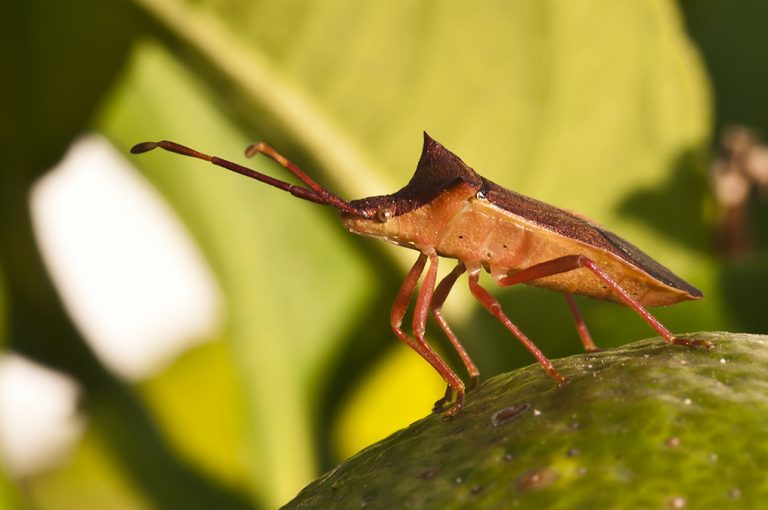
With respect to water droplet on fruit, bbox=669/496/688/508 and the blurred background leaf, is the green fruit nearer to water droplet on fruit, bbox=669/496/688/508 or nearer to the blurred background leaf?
water droplet on fruit, bbox=669/496/688/508

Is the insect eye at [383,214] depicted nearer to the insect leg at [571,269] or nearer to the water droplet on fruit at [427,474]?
the insect leg at [571,269]

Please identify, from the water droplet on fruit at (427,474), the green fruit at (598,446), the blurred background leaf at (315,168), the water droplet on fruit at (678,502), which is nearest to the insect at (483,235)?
the blurred background leaf at (315,168)

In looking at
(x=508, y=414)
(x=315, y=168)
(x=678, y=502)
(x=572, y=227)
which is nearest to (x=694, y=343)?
(x=508, y=414)

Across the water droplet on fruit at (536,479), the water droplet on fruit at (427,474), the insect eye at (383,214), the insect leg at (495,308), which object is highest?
the insect eye at (383,214)

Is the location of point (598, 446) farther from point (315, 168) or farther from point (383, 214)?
point (315, 168)

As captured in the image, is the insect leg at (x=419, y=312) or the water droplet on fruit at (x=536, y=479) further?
the insect leg at (x=419, y=312)

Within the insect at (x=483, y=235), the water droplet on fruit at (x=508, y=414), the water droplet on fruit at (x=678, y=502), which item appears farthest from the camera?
the insect at (x=483, y=235)

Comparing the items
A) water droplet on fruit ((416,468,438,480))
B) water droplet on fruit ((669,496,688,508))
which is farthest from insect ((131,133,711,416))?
water droplet on fruit ((669,496,688,508))
